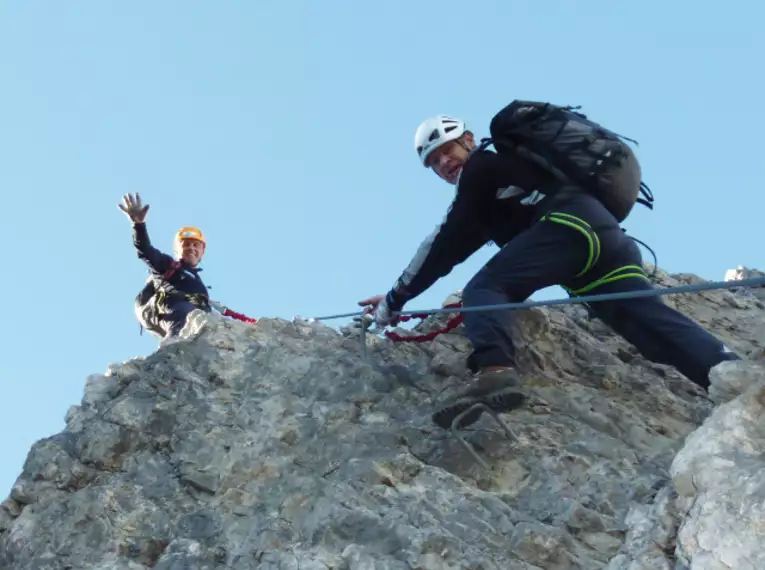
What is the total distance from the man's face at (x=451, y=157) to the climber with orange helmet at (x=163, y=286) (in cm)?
428

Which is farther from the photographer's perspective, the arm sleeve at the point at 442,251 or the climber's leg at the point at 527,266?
the arm sleeve at the point at 442,251

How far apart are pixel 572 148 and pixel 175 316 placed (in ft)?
19.4

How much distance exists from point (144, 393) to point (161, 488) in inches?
43.9

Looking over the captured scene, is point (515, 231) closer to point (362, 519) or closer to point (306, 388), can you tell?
point (306, 388)

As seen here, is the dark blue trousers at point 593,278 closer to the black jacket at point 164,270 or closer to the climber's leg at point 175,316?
the climber's leg at point 175,316

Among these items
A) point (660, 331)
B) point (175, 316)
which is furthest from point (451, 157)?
point (175, 316)

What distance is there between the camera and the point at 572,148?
26.3 ft

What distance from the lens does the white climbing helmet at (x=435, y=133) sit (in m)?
8.79

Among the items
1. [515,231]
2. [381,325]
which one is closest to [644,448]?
[515,231]

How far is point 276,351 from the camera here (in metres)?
9.09

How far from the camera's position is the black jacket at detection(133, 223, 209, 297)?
12.4 m

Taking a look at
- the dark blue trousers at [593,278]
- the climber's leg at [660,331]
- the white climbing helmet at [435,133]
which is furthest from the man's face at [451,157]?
the climber's leg at [660,331]

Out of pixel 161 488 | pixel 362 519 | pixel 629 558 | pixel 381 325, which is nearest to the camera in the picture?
pixel 629 558

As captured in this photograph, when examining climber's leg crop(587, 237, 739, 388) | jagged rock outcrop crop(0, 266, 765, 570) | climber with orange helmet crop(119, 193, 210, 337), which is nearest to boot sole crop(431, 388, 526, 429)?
jagged rock outcrop crop(0, 266, 765, 570)
